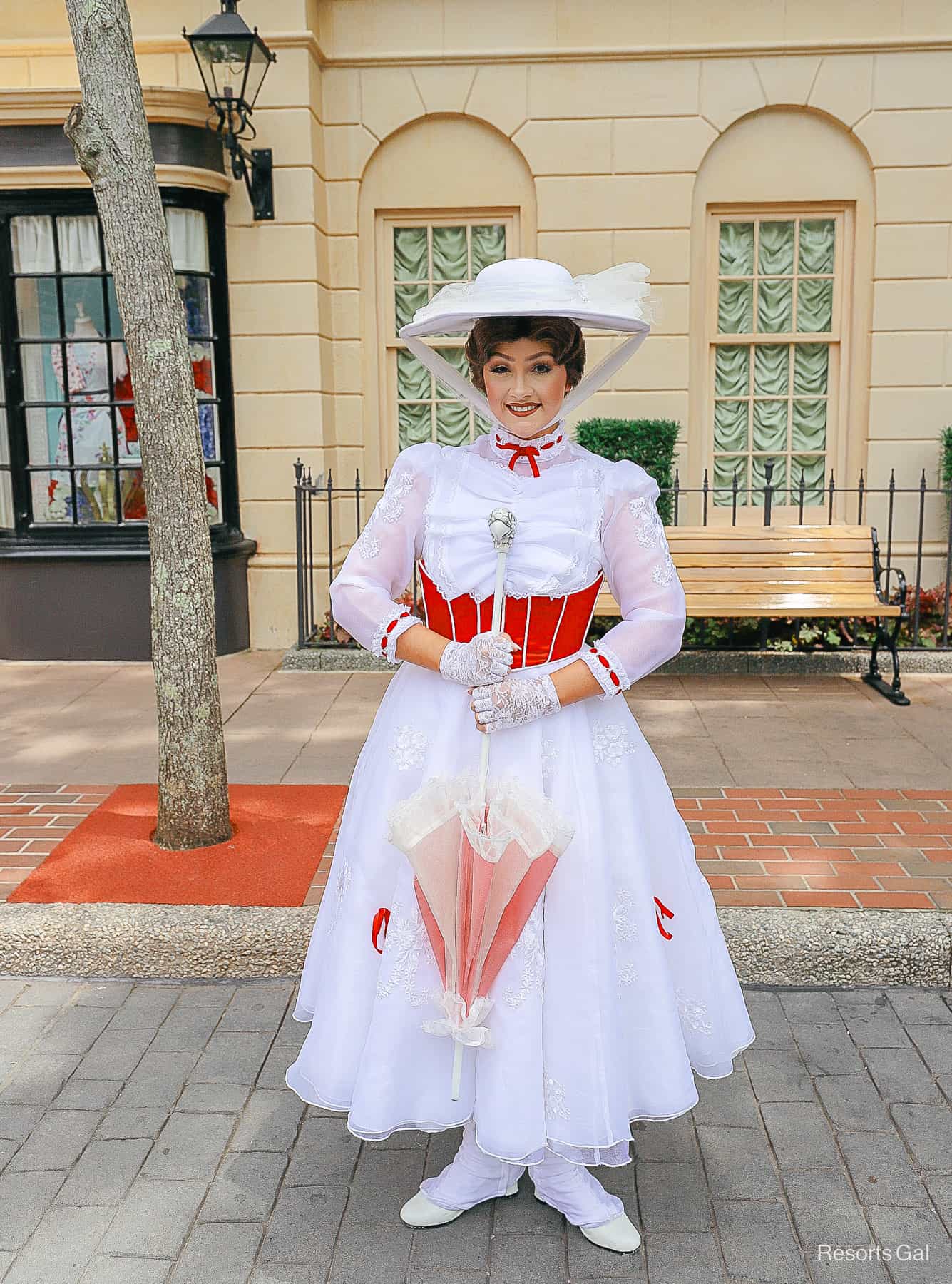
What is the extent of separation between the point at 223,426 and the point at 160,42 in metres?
2.55

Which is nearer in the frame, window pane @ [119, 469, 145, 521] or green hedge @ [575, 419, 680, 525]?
window pane @ [119, 469, 145, 521]

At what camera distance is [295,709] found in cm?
645

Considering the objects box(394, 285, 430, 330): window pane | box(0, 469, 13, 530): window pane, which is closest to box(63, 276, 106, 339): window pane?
box(0, 469, 13, 530): window pane

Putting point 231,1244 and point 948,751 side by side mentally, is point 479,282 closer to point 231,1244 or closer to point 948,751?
point 231,1244

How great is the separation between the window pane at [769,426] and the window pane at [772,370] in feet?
0.32

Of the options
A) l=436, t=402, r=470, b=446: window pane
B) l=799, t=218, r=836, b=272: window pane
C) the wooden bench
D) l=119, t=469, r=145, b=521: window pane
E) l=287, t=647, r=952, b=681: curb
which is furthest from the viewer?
l=436, t=402, r=470, b=446: window pane

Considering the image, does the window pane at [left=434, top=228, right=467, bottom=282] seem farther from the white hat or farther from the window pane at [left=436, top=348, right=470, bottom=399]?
the white hat

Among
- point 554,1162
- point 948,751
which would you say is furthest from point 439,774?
point 948,751

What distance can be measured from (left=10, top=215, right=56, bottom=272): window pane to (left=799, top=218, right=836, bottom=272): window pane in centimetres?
528

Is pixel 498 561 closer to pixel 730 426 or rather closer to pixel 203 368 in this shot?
pixel 203 368

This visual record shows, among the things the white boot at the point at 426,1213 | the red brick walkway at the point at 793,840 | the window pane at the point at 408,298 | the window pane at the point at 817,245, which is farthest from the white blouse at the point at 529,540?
the window pane at the point at 817,245

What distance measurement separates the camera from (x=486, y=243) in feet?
28.2

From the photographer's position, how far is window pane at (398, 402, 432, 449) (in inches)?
349

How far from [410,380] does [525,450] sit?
21.6ft
